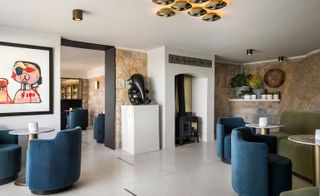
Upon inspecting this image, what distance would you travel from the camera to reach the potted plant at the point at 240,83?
283 inches

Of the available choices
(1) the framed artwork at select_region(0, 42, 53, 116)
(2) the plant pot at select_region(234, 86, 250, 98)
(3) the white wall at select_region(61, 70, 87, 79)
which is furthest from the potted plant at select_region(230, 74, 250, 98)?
(3) the white wall at select_region(61, 70, 87, 79)

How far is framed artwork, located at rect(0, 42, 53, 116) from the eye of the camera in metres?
3.76

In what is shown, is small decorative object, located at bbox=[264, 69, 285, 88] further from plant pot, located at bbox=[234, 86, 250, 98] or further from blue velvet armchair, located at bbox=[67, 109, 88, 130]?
blue velvet armchair, located at bbox=[67, 109, 88, 130]

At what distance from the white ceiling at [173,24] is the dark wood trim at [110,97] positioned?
0.47 meters

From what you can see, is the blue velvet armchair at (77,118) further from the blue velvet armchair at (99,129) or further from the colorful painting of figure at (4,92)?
the colorful painting of figure at (4,92)

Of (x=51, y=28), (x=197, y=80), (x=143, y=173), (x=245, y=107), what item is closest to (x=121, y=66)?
→ (x=51, y=28)

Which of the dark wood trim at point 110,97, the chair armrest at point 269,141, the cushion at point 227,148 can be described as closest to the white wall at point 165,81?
the dark wood trim at point 110,97

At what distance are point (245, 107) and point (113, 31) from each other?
5.30 metres

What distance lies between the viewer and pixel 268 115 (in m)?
7.06

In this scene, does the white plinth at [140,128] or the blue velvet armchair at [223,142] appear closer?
the blue velvet armchair at [223,142]

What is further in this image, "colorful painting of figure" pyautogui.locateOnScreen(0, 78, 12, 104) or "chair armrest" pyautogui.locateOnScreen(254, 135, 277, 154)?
"colorful painting of figure" pyautogui.locateOnScreen(0, 78, 12, 104)

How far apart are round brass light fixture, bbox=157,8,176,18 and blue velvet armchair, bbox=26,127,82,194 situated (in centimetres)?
194

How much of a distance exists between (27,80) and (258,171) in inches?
152

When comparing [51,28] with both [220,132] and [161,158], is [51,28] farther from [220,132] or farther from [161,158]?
[220,132]
